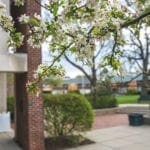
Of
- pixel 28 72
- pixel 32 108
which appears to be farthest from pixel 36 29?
pixel 32 108

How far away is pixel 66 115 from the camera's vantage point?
49.2 ft

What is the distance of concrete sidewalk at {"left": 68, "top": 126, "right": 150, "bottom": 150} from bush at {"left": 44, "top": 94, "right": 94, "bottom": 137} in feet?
3.14

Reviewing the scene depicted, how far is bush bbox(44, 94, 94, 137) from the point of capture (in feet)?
48.7

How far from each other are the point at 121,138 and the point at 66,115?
7.98 feet

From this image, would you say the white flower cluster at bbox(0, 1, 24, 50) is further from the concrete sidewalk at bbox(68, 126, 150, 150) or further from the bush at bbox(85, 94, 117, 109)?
the bush at bbox(85, 94, 117, 109)

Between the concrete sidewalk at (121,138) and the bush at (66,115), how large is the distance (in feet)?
3.14

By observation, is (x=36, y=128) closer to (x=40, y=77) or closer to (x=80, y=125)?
(x=80, y=125)

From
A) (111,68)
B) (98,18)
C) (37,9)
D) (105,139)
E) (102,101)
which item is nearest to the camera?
(98,18)

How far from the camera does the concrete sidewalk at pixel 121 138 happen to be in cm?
1403

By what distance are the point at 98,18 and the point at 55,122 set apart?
34.2 ft

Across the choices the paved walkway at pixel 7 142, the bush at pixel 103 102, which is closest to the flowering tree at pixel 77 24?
the paved walkway at pixel 7 142

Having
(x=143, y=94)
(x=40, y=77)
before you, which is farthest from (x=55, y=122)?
(x=143, y=94)

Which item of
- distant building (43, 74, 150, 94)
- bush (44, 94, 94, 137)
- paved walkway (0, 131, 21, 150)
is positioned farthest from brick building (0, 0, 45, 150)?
distant building (43, 74, 150, 94)

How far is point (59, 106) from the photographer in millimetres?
14875
